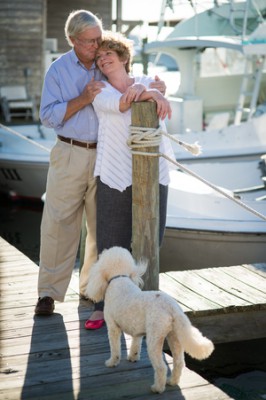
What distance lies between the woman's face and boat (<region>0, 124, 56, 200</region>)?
28.2 feet

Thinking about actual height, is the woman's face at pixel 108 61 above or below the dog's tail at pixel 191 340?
above

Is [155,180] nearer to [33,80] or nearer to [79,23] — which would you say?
[79,23]

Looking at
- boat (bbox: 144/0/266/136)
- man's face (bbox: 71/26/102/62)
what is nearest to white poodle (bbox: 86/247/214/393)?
man's face (bbox: 71/26/102/62)

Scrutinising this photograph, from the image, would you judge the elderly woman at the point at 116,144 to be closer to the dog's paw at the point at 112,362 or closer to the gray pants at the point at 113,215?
the gray pants at the point at 113,215

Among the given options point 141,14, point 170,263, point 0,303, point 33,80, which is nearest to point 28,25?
point 33,80

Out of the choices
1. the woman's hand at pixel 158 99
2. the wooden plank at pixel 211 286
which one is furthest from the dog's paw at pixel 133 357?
the woman's hand at pixel 158 99

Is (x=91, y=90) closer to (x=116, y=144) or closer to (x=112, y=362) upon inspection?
(x=116, y=144)

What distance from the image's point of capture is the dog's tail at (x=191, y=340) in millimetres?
3803

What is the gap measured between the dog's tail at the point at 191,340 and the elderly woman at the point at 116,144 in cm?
118

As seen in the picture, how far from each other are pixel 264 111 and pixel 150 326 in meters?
9.37

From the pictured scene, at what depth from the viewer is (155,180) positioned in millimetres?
4707

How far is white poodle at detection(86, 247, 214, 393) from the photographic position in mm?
3834

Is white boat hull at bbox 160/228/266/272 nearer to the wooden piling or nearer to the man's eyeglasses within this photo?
the wooden piling

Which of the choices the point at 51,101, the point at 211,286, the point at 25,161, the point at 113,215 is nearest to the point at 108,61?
the point at 51,101
